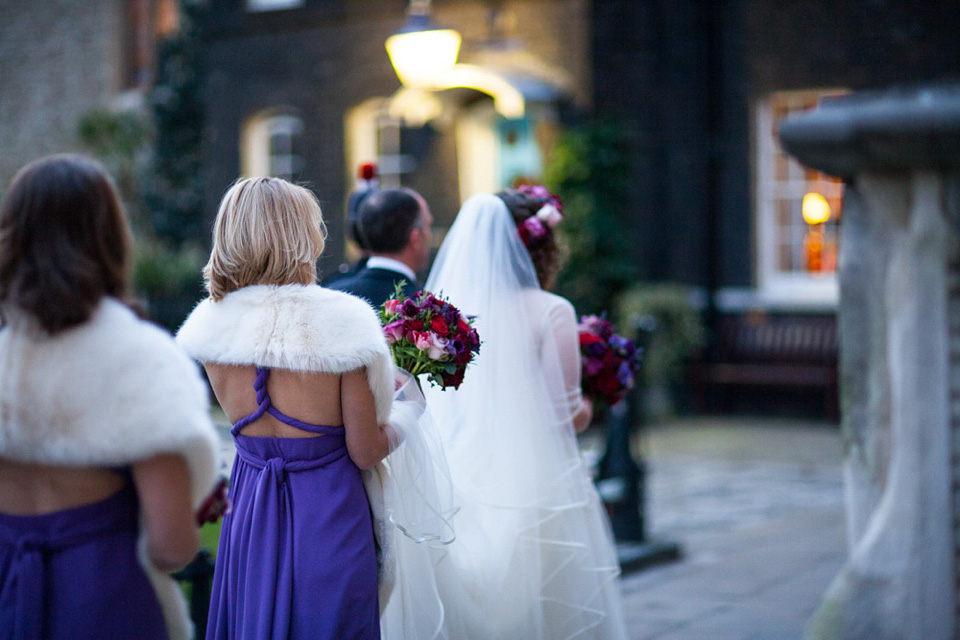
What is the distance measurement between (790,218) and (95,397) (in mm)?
11662

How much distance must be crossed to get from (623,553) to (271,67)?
11.4 meters

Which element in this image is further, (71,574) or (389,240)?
(389,240)

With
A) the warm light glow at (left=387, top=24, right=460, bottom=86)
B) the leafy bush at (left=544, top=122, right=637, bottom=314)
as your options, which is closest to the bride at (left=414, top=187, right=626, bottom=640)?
the warm light glow at (left=387, top=24, right=460, bottom=86)

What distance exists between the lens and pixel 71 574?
223 centimetres

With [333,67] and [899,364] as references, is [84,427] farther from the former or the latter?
[333,67]

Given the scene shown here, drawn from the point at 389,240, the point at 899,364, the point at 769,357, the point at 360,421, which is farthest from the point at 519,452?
the point at 769,357

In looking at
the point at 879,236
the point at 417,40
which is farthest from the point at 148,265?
the point at 879,236

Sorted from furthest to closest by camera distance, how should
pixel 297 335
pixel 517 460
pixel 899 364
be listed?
pixel 517 460 < pixel 899 364 < pixel 297 335

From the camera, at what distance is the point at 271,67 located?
15.7 m

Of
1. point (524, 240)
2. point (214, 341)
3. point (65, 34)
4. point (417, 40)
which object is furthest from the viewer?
point (65, 34)

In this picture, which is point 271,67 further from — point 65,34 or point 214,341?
point 214,341

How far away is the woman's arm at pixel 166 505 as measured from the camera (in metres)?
2.18

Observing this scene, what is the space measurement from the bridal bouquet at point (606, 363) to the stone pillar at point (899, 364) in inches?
39.1

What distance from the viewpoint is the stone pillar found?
11.6ft
